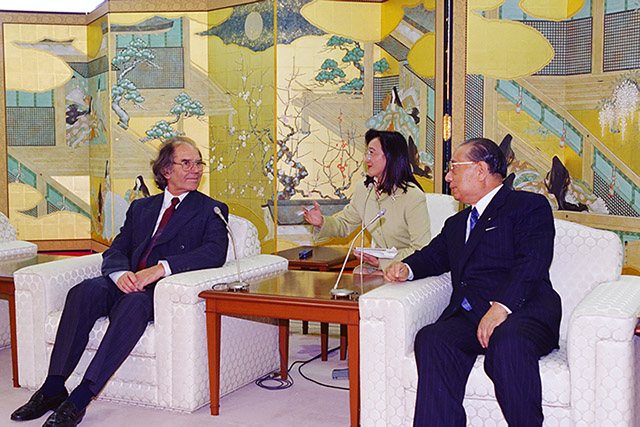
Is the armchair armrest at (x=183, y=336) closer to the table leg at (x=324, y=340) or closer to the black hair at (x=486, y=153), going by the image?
the table leg at (x=324, y=340)

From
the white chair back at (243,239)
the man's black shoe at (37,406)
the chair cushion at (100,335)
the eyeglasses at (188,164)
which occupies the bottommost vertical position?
the man's black shoe at (37,406)

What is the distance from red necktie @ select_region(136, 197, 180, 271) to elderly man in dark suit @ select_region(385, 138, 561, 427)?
126cm

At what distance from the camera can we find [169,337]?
3.21 meters

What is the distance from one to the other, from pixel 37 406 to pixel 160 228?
1015 millimetres

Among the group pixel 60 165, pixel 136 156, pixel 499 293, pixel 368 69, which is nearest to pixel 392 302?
pixel 499 293

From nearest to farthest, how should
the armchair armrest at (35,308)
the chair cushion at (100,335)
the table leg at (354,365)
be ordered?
1. the table leg at (354,365)
2. the chair cushion at (100,335)
3. the armchair armrest at (35,308)

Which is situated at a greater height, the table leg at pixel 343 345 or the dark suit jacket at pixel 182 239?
the dark suit jacket at pixel 182 239

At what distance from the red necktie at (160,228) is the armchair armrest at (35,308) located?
0.38 metres

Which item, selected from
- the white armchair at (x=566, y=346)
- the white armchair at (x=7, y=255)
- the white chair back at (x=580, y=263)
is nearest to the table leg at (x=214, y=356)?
the white armchair at (x=566, y=346)

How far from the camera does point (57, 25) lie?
783 centimetres

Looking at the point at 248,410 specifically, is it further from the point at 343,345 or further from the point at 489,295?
the point at 489,295

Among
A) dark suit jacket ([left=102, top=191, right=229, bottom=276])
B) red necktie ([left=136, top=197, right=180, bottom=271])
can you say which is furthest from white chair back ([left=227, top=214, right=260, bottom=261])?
red necktie ([left=136, top=197, right=180, bottom=271])

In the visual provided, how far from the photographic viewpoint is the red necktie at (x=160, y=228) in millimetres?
3592

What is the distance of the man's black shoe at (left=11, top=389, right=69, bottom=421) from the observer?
123 inches
